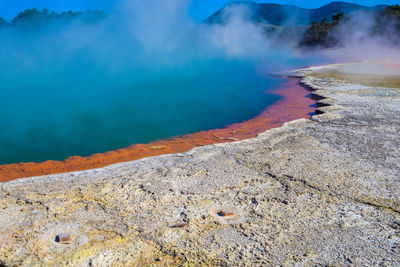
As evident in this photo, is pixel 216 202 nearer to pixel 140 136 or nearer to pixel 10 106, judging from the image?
pixel 140 136

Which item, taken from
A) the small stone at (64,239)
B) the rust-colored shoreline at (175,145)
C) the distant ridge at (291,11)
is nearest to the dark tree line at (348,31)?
the rust-colored shoreline at (175,145)

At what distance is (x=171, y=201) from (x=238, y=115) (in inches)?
146

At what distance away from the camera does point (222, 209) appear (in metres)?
1.70

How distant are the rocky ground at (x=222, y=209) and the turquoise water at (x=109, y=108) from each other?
1.84 m

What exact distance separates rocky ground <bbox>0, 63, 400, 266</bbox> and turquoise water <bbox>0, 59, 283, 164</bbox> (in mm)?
1836

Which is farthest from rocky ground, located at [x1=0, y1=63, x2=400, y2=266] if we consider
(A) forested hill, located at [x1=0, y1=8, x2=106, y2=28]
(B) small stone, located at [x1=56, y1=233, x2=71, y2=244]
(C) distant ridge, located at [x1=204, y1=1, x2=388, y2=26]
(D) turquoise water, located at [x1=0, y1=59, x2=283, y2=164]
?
(C) distant ridge, located at [x1=204, y1=1, x2=388, y2=26]

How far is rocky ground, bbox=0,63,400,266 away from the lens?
1.37m

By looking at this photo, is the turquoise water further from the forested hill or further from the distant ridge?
the distant ridge

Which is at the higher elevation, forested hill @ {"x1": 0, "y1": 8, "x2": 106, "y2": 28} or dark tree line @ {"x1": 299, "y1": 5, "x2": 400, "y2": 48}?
forested hill @ {"x1": 0, "y1": 8, "x2": 106, "y2": 28}

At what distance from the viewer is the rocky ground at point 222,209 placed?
4.50 feet

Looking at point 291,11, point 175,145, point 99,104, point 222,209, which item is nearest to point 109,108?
point 99,104

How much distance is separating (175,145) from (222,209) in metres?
1.86

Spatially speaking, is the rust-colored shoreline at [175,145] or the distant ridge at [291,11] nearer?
the rust-colored shoreline at [175,145]

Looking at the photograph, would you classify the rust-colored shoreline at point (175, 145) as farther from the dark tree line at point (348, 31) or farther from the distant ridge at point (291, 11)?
the distant ridge at point (291, 11)
